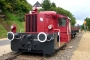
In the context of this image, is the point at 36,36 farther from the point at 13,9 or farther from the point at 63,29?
the point at 13,9

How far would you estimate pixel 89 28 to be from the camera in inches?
3078

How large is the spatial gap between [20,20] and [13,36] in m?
27.9

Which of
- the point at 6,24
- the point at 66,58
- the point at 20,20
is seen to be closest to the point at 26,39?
the point at 66,58

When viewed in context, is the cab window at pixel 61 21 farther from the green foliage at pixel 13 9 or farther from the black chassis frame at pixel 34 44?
the green foliage at pixel 13 9

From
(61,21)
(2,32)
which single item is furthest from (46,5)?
(61,21)

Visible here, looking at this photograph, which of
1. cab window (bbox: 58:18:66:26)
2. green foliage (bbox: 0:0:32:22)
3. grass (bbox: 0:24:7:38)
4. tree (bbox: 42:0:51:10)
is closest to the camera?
cab window (bbox: 58:18:66:26)

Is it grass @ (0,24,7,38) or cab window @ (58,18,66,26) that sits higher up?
cab window @ (58,18,66,26)

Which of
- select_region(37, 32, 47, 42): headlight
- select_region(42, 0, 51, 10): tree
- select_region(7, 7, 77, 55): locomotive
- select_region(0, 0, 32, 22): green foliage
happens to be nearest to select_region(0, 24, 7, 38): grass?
select_region(0, 0, 32, 22): green foliage

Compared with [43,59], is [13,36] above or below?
above

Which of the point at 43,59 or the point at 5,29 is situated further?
the point at 5,29

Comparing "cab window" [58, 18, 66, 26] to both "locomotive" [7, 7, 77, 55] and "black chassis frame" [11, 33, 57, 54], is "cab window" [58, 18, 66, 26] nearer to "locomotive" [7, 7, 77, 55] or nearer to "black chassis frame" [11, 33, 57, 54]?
"locomotive" [7, 7, 77, 55]

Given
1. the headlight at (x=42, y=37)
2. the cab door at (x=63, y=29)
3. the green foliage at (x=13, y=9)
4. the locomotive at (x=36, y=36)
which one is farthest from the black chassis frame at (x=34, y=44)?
the green foliage at (x=13, y=9)

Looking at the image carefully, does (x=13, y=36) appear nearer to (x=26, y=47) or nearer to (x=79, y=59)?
(x=26, y=47)

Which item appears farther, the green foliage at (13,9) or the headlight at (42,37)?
the green foliage at (13,9)
